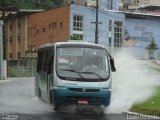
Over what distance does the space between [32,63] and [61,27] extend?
15.5m

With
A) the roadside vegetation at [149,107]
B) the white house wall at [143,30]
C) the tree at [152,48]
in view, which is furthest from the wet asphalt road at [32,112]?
the white house wall at [143,30]

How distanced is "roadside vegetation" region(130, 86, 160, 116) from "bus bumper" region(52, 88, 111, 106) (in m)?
1.29

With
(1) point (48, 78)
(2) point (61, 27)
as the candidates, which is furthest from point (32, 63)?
(1) point (48, 78)

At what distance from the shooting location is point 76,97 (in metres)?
19.1

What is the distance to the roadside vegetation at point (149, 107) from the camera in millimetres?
18516

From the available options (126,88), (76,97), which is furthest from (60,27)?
(76,97)

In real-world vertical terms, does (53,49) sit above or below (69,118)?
above

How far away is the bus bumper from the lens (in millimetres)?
19031

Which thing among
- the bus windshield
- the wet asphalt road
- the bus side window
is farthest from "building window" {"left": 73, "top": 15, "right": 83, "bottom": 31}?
the bus windshield

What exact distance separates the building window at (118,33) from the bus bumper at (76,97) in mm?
Result: 62276

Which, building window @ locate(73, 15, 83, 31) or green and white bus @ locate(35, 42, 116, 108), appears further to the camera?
building window @ locate(73, 15, 83, 31)

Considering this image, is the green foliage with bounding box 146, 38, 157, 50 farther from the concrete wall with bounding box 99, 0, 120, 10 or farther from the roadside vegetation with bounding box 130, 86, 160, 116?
the roadside vegetation with bounding box 130, 86, 160, 116

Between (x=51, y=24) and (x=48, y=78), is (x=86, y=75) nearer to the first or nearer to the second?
(x=48, y=78)

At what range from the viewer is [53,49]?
20203 mm
